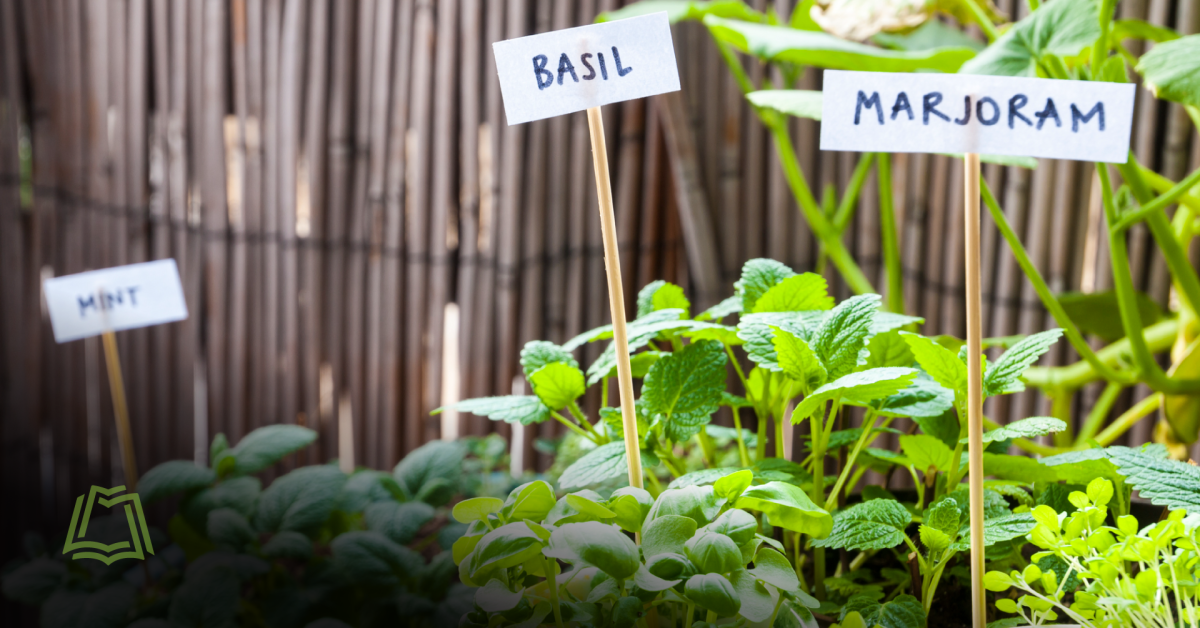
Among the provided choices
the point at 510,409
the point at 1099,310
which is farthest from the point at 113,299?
the point at 1099,310

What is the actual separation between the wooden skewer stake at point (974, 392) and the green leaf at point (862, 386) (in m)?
0.03

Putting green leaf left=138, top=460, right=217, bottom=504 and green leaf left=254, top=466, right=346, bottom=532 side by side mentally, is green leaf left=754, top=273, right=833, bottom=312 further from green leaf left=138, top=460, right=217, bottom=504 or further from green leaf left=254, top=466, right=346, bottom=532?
green leaf left=138, top=460, right=217, bottom=504

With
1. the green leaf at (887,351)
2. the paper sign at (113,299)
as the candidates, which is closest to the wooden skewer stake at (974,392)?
the green leaf at (887,351)

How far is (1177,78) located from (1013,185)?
0.62 meters

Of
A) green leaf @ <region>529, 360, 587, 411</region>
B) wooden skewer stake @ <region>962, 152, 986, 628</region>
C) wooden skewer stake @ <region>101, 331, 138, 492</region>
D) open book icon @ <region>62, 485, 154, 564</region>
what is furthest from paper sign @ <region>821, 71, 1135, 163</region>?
wooden skewer stake @ <region>101, 331, 138, 492</region>

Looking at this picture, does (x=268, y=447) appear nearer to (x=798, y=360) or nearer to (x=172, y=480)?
(x=172, y=480)

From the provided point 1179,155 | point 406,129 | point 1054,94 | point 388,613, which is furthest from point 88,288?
point 1179,155

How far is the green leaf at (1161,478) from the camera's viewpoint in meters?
0.45

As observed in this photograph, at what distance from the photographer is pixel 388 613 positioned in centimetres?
55

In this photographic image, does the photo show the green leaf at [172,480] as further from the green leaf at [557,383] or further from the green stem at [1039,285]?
the green stem at [1039,285]

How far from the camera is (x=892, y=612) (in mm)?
470

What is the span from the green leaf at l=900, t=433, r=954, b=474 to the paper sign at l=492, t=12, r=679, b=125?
0.30 m

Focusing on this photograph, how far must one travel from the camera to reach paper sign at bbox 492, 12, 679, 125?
0.50m

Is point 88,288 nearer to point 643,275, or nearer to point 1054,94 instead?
point 643,275
